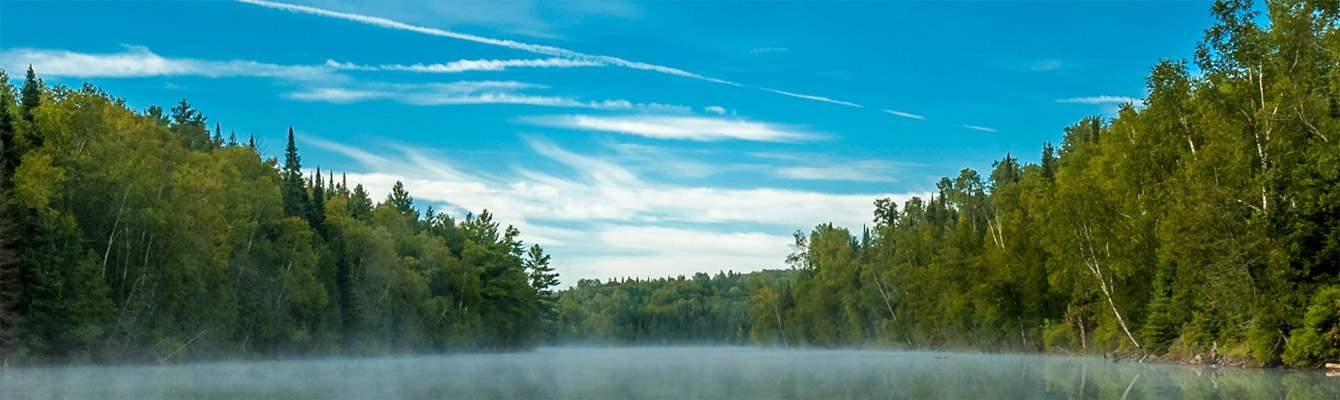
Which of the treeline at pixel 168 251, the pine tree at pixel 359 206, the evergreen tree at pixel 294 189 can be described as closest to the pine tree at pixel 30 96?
the treeline at pixel 168 251

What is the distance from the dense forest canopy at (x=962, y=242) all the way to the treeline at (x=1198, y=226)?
107 millimetres

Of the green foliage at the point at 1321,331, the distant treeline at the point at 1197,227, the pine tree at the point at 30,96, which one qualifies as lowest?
the green foliage at the point at 1321,331

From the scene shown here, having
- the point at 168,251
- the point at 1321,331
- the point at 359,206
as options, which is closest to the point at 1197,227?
the point at 1321,331

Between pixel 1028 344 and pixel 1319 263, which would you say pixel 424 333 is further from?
pixel 1319 263

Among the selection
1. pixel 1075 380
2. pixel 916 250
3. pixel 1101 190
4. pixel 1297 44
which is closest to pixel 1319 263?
pixel 1297 44

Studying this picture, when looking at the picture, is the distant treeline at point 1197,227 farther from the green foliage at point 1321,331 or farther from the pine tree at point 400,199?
the pine tree at point 400,199

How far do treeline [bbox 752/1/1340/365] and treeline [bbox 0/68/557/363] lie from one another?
143 ft

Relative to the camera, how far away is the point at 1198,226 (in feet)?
126

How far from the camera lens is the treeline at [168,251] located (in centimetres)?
4634

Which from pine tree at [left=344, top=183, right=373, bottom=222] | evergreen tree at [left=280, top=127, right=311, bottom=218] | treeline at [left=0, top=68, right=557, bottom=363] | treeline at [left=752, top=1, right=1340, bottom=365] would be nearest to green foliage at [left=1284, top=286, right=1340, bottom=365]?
treeline at [left=752, top=1, right=1340, bottom=365]

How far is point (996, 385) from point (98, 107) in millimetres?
41456

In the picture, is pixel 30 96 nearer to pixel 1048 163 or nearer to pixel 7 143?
pixel 7 143

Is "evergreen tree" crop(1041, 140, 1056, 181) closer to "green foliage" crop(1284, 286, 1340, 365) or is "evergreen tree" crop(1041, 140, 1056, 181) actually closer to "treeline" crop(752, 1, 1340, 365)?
"treeline" crop(752, 1, 1340, 365)

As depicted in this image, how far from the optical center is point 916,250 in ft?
324
